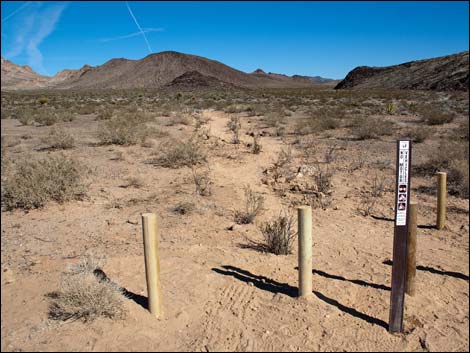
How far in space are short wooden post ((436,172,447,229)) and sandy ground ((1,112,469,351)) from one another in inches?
6.7

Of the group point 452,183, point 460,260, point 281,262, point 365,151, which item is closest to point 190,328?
point 281,262

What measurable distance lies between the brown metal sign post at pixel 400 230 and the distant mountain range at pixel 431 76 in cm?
4313

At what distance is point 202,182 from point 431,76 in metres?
58.1

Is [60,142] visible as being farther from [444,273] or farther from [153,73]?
[153,73]

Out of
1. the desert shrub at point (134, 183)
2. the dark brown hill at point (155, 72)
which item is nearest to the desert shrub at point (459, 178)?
the desert shrub at point (134, 183)

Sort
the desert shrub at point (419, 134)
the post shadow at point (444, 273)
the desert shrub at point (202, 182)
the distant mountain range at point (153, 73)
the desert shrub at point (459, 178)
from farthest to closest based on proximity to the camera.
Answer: the distant mountain range at point (153, 73), the desert shrub at point (419, 134), the desert shrub at point (202, 182), the desert shrub at point (459, 178), the post shadow at point (444, 273)

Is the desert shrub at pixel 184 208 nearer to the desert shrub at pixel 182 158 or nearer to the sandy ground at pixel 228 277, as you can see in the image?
the sandy ground at pixel 228 277

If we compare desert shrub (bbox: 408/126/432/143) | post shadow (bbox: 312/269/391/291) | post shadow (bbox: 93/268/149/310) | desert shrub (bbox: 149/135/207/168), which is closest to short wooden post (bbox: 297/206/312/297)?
post shadow (bbox: 312/269/391/291)

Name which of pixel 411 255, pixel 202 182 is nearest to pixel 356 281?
pixel 411 255

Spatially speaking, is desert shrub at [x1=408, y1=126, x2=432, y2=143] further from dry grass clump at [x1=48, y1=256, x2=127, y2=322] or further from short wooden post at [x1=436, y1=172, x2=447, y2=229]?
dry grass clump at [x1=48, y1=256, x2=127, y2=322]

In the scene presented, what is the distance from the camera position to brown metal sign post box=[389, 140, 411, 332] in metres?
3.28

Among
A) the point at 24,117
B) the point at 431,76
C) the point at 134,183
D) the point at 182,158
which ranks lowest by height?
the point at 134,183

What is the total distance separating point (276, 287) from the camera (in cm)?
450

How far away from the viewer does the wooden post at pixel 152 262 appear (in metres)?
3.60
